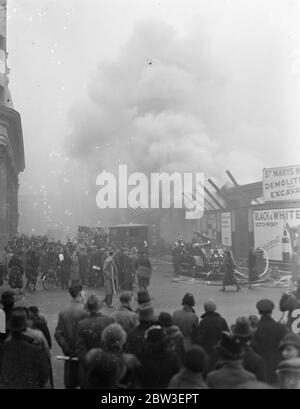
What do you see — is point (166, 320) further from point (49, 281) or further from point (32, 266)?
point (49, 281)

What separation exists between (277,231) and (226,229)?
429 centimetres

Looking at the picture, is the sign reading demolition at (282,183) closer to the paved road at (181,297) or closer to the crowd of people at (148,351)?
the paved road at (181,297)

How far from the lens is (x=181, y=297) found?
512 inches

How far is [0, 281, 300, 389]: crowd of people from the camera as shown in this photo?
3348 millimetres

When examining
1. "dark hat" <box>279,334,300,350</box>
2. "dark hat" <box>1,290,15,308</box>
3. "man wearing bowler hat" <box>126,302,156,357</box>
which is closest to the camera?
"dark hat" <box>279,334,300,350</box>

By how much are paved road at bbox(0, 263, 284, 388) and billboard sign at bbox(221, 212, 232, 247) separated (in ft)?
20.2

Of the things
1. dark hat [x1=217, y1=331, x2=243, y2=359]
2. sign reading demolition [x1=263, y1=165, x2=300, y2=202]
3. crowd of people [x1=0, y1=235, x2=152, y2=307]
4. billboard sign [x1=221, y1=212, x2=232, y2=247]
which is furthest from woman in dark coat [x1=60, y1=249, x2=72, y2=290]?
dark hat [x1=217, y1=331, x2=243, y2=359]

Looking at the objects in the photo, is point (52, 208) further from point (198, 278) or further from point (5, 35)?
point (198, 278)

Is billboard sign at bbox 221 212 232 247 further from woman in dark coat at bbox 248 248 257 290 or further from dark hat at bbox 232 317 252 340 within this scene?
dark hat at bbox 232 317 252 340

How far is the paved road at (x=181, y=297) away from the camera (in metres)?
10.5

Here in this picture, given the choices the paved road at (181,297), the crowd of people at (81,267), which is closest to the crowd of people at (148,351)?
the paved road at (181,297)

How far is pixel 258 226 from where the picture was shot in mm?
19031

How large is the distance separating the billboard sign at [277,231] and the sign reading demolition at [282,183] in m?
0.66

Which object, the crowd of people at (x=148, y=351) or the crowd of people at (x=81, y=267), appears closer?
the crowd of people at (x=148, y=351)
